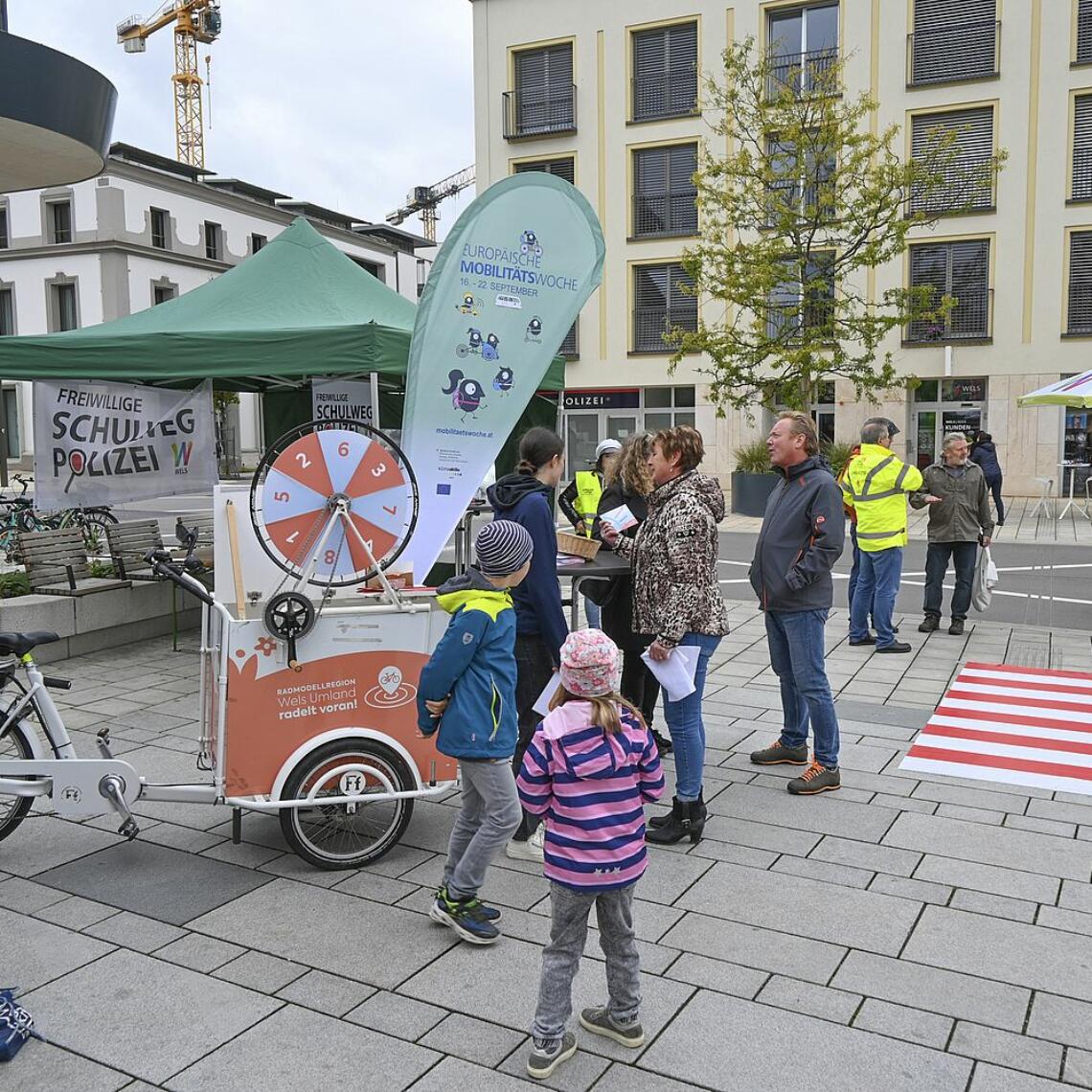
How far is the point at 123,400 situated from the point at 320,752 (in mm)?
5795

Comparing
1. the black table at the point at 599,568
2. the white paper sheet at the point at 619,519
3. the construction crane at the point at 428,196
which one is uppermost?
the construction crane at the point at 428,196

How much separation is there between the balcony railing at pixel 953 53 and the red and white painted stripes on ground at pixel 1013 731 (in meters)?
22.8

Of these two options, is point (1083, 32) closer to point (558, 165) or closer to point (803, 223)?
point (803, 223)

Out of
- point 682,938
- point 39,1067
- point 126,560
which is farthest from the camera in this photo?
point 126,560

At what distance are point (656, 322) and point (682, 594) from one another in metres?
26.3

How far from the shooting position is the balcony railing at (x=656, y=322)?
2986 centimetres

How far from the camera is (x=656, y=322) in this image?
30219mm

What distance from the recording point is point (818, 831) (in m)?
5.05

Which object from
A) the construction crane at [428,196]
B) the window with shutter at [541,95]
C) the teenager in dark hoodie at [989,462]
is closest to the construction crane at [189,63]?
the construction crane at [428,196]

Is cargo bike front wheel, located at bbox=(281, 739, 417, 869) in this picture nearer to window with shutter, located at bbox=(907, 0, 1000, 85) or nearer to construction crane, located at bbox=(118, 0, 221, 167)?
window with shutter, located at bbox=(907, 0, 1000, 85)

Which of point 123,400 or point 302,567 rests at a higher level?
point 123,400

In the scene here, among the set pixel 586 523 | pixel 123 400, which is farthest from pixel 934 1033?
pixel 123 400

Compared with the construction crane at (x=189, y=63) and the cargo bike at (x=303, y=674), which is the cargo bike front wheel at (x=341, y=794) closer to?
the cargo bike at (x=303, y=674)

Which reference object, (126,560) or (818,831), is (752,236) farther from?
(818,831)
